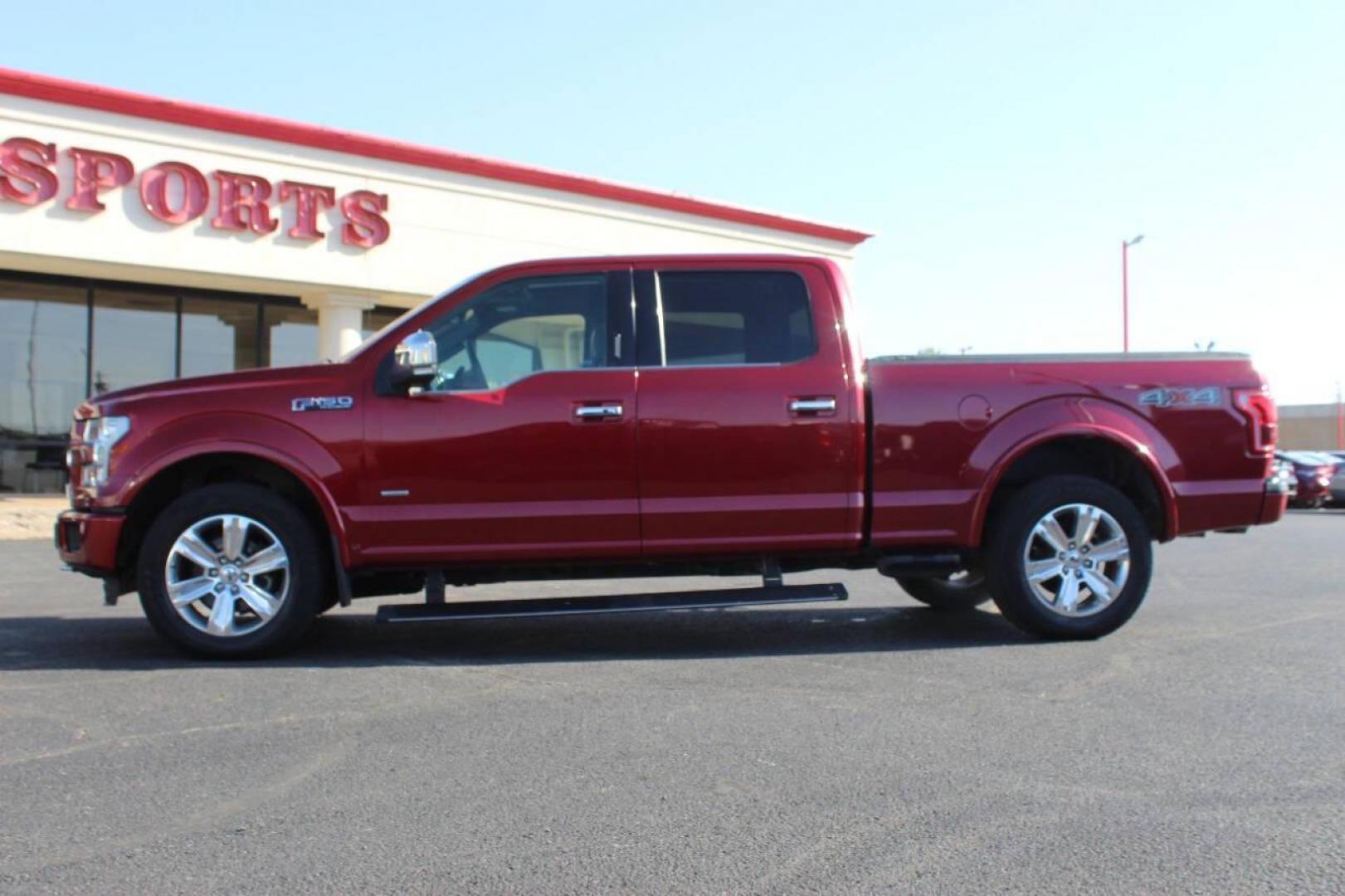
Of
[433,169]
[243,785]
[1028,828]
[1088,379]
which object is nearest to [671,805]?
[1028,828]

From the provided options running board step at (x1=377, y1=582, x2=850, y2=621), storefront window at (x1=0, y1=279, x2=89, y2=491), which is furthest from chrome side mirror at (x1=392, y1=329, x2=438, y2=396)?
storefront window at (x1=0, y1=279, x2=89, y2=491)

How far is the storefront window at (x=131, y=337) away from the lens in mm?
17734

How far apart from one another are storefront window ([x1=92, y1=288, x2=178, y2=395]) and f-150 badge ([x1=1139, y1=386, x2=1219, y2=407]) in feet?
51.6

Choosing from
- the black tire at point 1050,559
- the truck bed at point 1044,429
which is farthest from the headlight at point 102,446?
the black tire at point 1050,559

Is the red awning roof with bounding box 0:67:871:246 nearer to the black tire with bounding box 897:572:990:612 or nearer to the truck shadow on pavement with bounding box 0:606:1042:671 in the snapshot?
the truck shadow on pavement with bounding box 0:606:1042:671

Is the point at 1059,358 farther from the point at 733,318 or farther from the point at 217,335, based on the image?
the point at 217,335

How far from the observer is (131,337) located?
1795 cm

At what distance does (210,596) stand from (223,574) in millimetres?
125

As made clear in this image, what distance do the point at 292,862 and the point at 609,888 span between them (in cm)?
87

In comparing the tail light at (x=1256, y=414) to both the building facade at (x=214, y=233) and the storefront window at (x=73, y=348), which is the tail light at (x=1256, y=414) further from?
the storefront window at (x=73, y=348)

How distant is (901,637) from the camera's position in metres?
6.32

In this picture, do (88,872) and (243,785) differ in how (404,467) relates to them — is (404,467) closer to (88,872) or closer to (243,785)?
(243,785)

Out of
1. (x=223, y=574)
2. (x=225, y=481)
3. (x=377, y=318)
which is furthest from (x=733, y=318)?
(x=377, y=318)

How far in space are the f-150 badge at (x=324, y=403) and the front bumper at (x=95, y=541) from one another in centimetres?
101
